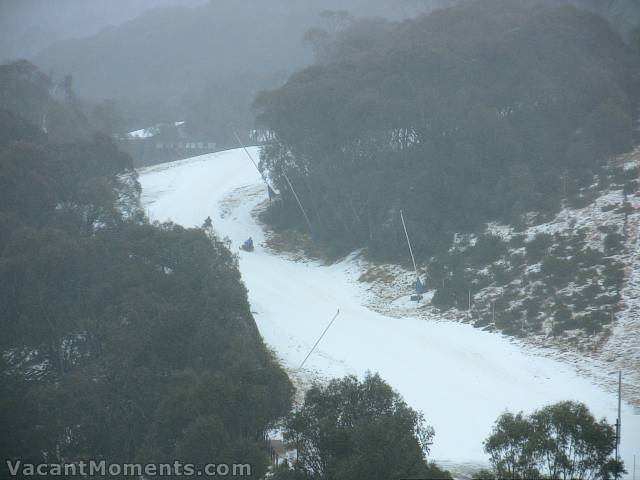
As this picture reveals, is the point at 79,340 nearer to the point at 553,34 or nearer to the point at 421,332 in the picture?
the point at 421,332

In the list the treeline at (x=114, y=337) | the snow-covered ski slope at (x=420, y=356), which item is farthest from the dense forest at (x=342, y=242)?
the snow-covered ski slope at (x=420, y=356)

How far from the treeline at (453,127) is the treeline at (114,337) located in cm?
1037

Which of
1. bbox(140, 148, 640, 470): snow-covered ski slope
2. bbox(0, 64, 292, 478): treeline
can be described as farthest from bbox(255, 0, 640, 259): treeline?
bbox(0, 64, 292, 478): treeline

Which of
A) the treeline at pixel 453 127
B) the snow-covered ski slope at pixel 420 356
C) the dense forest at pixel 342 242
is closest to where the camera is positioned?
the dense forest at pixel 342 242

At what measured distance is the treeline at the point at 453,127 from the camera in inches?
1050

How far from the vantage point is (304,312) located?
77.2 feet

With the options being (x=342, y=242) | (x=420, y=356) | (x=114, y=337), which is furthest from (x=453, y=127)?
(x=114, y=337)

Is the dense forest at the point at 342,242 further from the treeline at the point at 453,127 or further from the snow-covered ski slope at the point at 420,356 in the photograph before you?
the snow-covered ski slope at the point at 420,356

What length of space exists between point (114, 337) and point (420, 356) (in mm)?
9189

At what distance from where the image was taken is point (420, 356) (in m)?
19.2

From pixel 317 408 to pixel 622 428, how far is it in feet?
23.6

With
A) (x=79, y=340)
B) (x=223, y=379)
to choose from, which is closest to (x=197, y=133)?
(x=79, y=340)

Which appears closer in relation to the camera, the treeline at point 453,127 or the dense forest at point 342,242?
the dense forest at point 342,242

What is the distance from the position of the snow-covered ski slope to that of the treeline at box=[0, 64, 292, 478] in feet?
12.7
